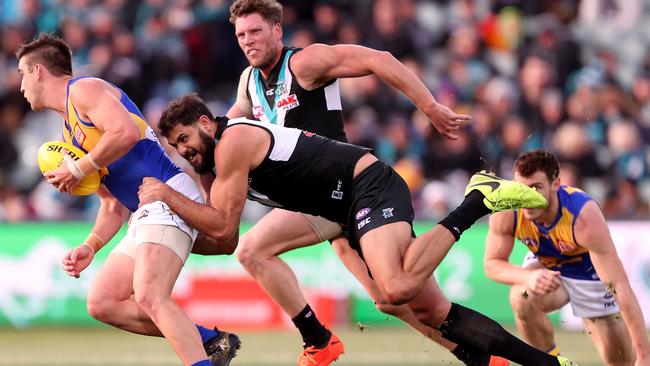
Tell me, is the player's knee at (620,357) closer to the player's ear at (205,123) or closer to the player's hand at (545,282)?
the player's hand at (545,282)

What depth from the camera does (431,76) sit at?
17344 millimetres

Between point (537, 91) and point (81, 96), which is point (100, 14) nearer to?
point (537, 91)

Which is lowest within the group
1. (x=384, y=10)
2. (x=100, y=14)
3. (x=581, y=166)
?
(x=581, y=166)

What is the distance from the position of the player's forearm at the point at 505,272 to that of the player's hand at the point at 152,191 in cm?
273

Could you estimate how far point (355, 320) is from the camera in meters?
15.1

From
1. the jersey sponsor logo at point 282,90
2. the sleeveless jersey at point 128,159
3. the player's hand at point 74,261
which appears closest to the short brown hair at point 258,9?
the jersey sponsor logo at point 282,90

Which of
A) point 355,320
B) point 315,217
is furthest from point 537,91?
point 315,217

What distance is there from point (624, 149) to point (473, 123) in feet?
6.38

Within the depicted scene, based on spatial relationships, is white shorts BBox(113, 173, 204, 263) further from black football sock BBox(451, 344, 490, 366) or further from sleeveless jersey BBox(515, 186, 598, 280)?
sleeveless jersey BBox(515, 186, 598, 280)

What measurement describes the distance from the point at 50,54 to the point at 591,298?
14.9 feet

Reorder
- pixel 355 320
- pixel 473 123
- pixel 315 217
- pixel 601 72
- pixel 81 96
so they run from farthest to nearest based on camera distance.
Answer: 1. pixel 601 72
2. pixel 473 123
3. pixel 355 320
4. pixel 315 217
5. pixel 81 96

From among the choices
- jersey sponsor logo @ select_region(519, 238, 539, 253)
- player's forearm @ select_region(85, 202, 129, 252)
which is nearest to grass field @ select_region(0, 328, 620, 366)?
jersey sponsor logo @ select_region(519, 238, 539, 253)

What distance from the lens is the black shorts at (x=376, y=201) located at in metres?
8.56

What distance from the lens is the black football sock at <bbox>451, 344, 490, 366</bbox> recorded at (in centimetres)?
883
